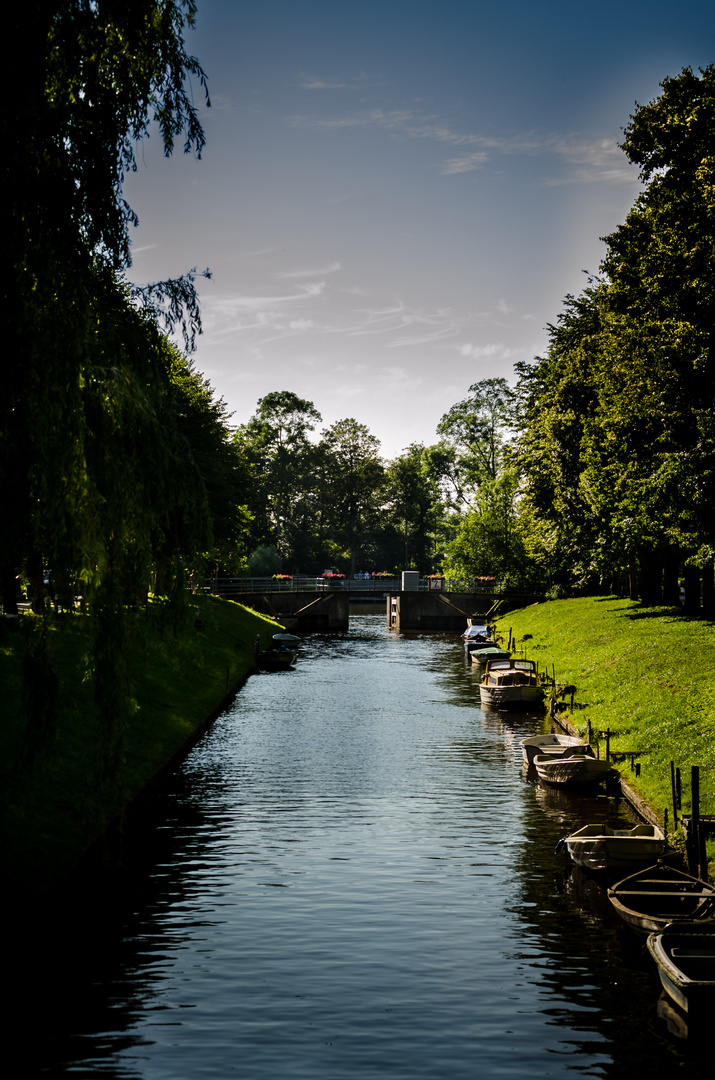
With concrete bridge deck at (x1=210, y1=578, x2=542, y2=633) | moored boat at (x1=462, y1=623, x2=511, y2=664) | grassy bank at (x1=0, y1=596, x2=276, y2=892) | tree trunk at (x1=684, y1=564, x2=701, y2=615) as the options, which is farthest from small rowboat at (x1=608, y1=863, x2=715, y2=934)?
concrete bridge deck at (x1=210, y1=578, x2=542, y2=633)

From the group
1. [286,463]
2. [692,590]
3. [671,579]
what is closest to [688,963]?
[692,590]

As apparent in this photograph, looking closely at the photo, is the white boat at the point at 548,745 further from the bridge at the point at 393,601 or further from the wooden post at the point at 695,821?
the bridge at the point at 393,601

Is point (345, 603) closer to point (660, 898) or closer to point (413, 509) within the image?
point (413, 509)

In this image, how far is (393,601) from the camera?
106562mm

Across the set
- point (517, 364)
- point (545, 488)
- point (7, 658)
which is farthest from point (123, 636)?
point (517, 364)

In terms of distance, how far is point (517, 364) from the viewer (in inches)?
3039

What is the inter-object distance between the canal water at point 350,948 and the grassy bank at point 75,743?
1.31m

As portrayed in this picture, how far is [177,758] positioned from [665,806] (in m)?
16.2

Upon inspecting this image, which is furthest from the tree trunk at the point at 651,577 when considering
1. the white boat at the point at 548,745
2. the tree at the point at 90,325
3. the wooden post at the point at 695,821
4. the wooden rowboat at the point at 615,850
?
the tree at the point at 90,325

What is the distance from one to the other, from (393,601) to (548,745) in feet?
248

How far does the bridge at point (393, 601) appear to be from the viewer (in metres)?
95.5

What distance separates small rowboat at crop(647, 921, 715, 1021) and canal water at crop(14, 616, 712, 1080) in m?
0.47

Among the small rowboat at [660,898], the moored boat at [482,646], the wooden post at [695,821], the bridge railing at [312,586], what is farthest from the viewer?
the bridge railing at [312,586]

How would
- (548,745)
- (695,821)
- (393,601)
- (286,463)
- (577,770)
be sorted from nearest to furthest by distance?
1. (695,821)
2. (577,770)
3. (548,745)
4. (393,601)
5. (286,463)
